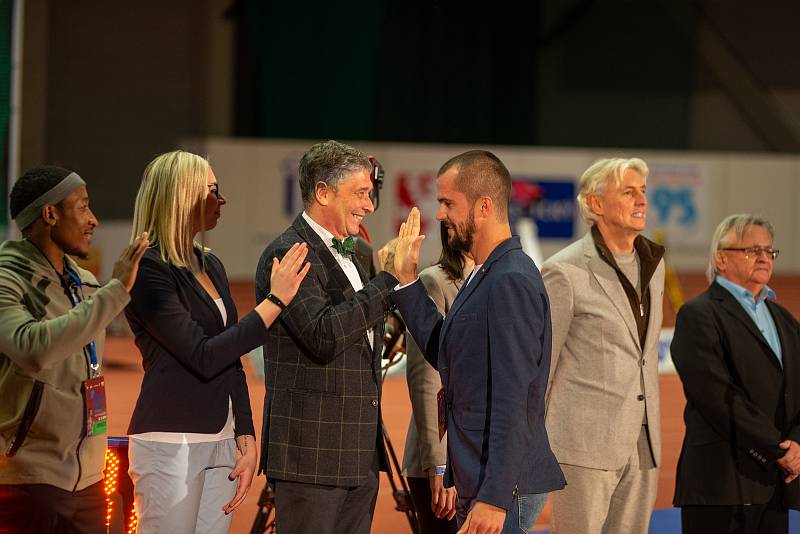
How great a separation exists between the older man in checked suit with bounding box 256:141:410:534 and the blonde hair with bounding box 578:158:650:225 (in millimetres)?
1040

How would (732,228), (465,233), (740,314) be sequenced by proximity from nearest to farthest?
(465,233), (740,314), (732,228)

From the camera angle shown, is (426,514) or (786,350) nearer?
(426,514)

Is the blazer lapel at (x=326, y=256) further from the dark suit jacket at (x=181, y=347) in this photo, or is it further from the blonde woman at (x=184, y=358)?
the dark suit jacket at (x=181, y=347)

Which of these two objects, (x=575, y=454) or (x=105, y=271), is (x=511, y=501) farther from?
(x=105, y=271)

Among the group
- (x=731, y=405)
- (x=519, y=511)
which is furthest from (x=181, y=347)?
(x=731, y=405)

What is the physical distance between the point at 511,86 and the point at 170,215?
18.8 metres

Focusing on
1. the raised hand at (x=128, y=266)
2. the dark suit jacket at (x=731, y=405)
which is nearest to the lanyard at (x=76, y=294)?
the raised hand at (x=128, y=266)

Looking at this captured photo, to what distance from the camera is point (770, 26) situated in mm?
22750

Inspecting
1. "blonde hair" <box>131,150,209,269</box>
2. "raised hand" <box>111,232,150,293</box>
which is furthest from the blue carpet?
"raised hand" <box>111,232,150,293</box>

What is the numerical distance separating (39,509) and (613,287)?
202cm

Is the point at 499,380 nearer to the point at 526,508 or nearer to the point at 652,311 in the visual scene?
the point at 526,508

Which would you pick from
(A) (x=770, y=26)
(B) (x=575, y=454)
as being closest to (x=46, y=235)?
(B) (x=575, y=454)

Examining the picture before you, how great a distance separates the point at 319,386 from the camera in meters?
3.06

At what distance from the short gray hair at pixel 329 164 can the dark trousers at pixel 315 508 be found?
86 cm
